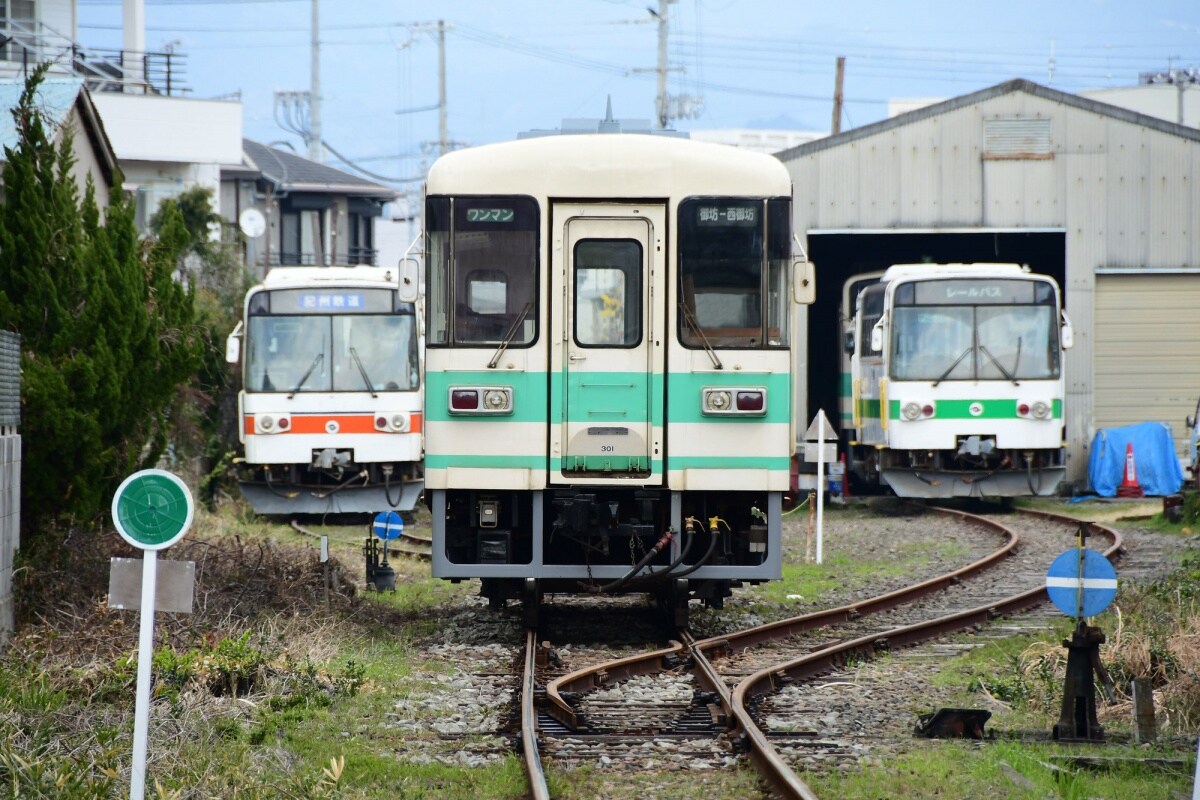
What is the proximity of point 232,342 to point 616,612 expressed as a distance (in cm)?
808

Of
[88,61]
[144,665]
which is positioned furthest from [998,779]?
[88,61]

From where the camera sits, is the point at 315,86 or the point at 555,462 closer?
the point at 555,462

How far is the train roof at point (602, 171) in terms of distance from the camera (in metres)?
10.9

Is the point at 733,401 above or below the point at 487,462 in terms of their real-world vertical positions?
above

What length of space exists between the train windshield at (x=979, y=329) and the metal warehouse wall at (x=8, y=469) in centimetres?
1376

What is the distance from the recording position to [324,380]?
20.2 m

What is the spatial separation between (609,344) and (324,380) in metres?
10.0

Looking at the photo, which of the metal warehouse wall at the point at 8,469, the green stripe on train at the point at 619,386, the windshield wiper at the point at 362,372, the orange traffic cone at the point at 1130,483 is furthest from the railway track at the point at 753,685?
the orange traffic cone at the point at 1130,483

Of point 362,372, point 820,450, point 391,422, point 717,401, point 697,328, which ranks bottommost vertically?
point 820,450

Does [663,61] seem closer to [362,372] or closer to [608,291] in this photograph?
[362,372]

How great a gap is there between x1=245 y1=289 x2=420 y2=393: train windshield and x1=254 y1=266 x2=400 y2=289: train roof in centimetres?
13

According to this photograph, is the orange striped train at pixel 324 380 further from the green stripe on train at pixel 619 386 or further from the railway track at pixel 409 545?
the green stripe on train at pixel 619 386

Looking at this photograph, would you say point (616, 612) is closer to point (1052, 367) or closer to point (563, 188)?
point (563, 188)

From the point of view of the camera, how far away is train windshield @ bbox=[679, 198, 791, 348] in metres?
10.9
